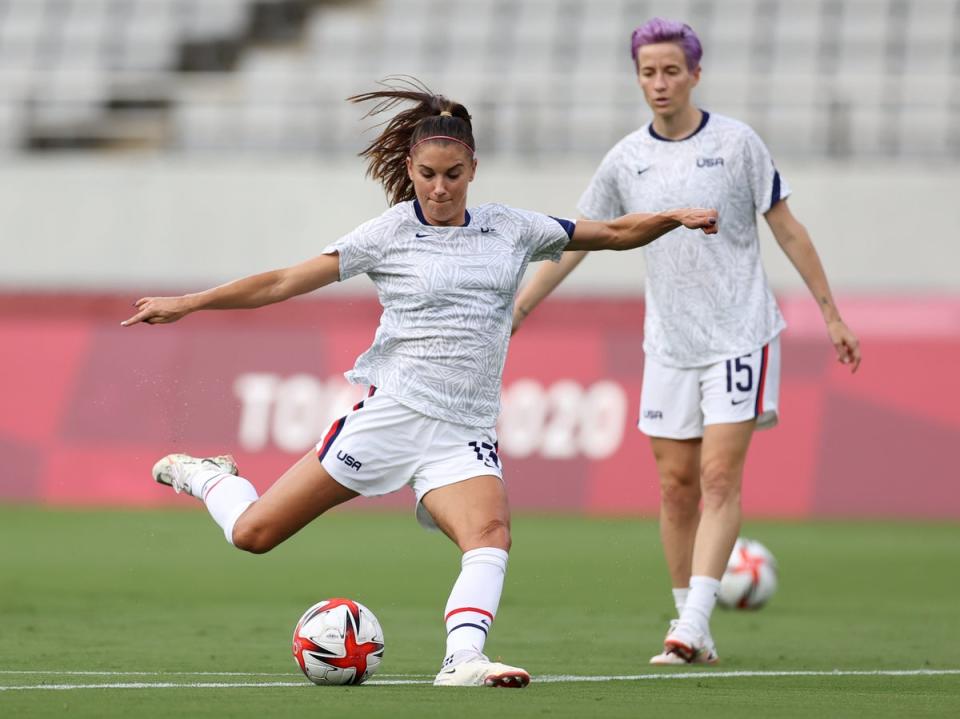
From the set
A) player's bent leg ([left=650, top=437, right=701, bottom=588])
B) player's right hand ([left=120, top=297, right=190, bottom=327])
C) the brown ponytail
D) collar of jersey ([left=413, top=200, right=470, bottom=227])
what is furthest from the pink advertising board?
player's right hand ([left=120, top=297, right=190, bottom=327])

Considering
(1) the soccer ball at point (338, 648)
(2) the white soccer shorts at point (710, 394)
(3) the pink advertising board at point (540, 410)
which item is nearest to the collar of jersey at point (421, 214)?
(1) the soccer ball at point (338, 648)

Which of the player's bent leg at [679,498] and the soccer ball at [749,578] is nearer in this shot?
the player's bent leg at [679,498]

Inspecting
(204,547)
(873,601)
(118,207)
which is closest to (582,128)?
(118,207)

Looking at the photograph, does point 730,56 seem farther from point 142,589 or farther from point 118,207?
point 142,589

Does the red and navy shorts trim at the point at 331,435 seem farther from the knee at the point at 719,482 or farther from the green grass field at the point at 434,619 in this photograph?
the knee at the point at 719,482

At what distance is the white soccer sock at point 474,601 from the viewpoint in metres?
6.09

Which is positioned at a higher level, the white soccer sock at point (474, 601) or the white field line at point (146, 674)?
the white soccer sock at point (474, 601)

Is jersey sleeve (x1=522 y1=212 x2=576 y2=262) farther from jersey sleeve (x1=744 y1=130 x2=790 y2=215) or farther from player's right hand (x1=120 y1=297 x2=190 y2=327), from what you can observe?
jersey sleeve (x1=744 y1=130 x2=790 y2=215)

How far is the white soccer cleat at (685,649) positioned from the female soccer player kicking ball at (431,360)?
4.09ft

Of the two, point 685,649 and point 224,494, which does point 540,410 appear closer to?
point 685,649

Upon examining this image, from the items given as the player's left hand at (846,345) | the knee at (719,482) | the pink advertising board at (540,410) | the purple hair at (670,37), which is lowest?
the pink advertising board at (540,410)

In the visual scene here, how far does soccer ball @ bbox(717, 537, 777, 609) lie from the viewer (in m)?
9.83

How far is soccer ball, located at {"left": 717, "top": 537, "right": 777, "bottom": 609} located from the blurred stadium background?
5.17 meters

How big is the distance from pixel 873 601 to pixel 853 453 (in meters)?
5.44
